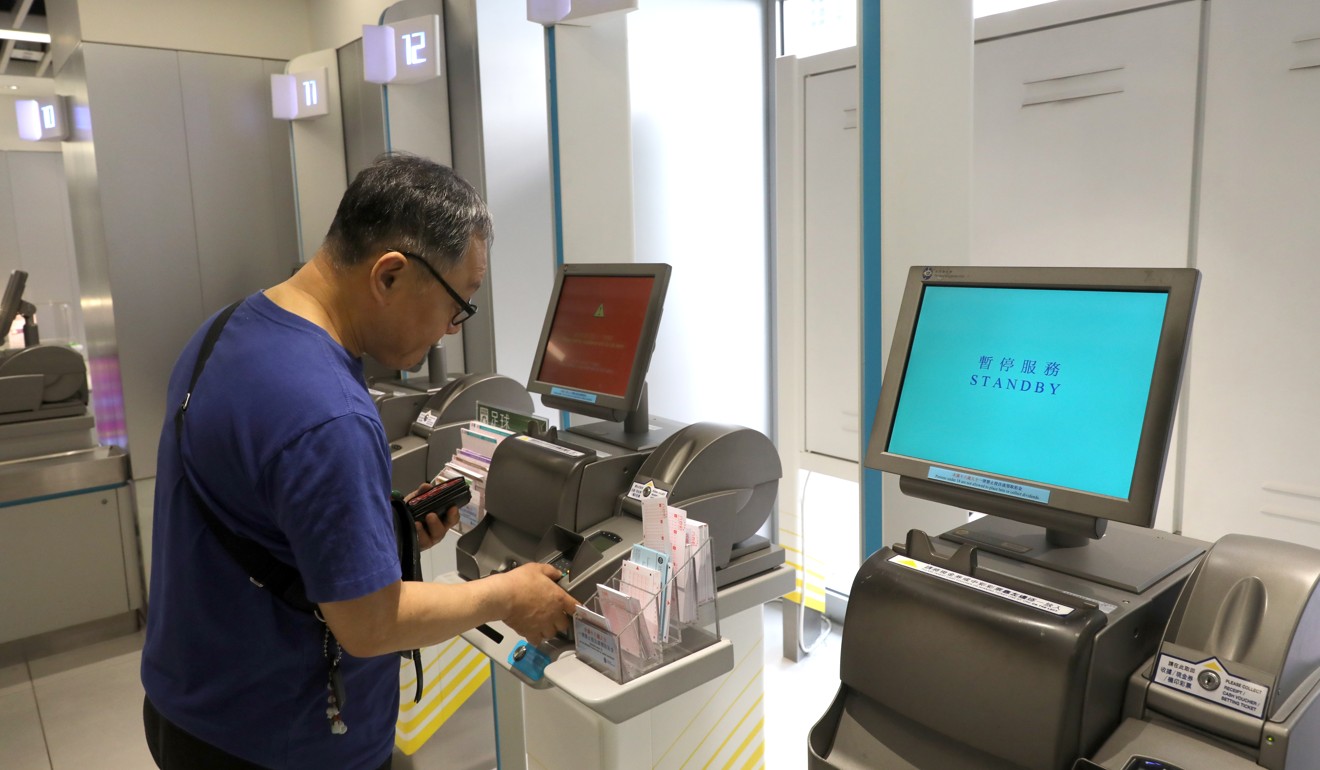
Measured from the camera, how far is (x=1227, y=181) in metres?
2.10

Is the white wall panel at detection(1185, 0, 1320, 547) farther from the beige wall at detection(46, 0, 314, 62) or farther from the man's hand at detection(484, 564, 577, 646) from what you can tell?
the beige wall at detection(46, 0, 314, 62)

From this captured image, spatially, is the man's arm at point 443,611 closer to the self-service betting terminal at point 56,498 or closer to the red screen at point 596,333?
the red screen at point 596,333

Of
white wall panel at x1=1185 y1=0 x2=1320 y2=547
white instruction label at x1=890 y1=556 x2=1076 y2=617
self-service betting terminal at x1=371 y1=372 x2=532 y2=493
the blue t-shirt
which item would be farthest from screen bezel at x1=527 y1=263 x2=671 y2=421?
white wall panel at x1=1185 y1=0 x2=1320 y2=547

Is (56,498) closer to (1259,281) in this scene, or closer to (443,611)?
(443,611)

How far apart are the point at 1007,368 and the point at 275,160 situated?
489 cm

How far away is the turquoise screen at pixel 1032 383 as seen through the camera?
121 centimetres

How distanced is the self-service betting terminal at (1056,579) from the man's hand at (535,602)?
0.52 meters

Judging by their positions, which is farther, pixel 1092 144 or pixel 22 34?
pixel 22 34

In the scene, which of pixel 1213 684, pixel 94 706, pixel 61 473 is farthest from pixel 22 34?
pixel 1213 684

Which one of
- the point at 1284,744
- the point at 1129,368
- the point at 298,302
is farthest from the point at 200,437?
the point at 1284,744

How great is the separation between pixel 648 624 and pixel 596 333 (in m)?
0.93

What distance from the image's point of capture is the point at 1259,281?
2.07 meters

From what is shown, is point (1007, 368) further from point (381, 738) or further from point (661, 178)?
point (661, 178)

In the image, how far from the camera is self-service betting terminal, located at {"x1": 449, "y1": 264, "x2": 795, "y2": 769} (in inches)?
73.9
